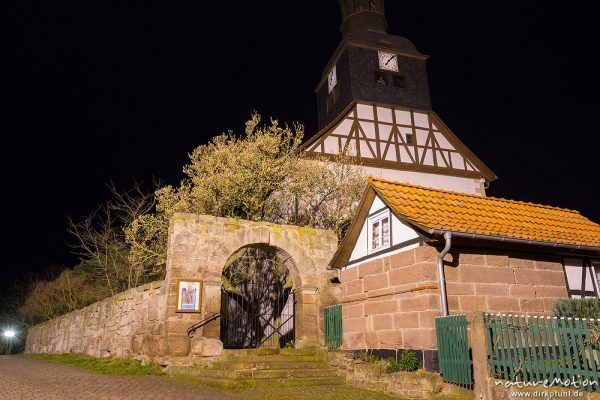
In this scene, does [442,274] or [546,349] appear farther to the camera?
[442,274]

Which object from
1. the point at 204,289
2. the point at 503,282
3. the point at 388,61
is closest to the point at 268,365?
the point at 204,289

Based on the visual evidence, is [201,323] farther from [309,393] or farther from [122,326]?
[122,326]

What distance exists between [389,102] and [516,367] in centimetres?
1933

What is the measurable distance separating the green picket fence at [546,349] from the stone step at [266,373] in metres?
4.22

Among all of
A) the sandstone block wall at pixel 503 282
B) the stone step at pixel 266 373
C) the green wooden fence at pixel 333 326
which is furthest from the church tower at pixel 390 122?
the sandstone block wall at pixel 503 282

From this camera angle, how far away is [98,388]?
7.78 metres

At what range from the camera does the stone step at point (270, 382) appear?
8.77m

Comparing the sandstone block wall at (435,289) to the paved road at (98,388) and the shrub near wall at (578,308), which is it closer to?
the shrub near wall at (578,308)

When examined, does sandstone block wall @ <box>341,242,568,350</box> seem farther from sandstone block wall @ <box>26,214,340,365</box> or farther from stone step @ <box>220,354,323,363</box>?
sandstone block wall @ <box>26,214,340,365</box>

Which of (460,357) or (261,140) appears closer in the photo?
(460,357)

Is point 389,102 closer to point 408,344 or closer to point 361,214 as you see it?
point 361,214

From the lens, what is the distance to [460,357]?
7.15m

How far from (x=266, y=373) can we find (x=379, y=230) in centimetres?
399

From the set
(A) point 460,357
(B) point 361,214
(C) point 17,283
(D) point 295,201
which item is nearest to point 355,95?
(D) point 295,201
